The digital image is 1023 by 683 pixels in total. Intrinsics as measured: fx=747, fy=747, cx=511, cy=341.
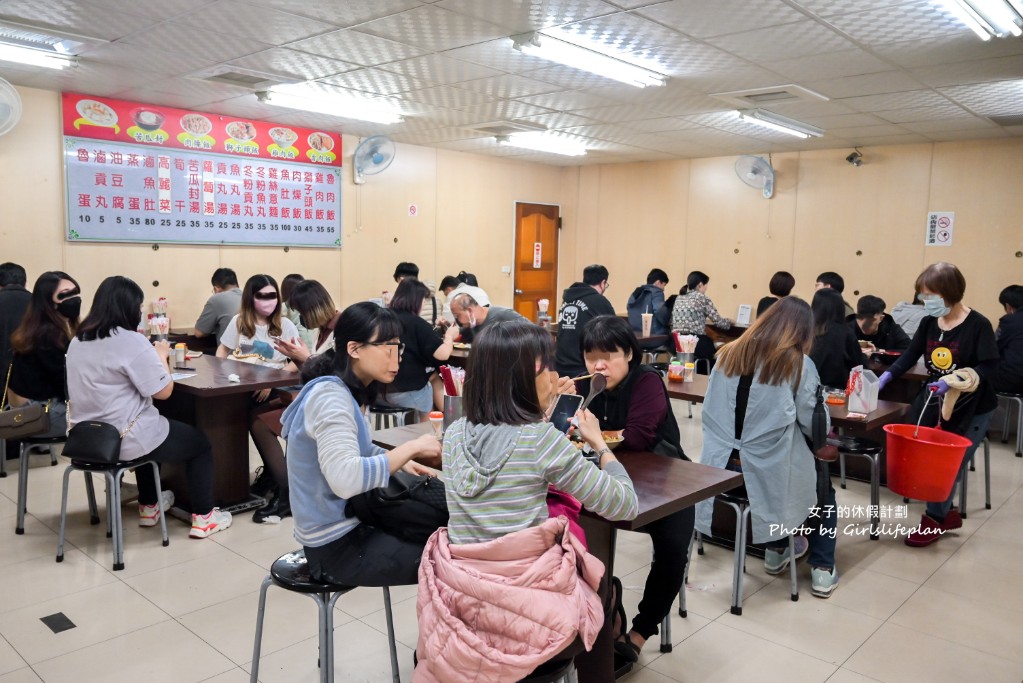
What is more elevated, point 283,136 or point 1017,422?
point 283,136

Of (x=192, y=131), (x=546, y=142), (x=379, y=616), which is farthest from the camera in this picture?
(x=546, y=142)

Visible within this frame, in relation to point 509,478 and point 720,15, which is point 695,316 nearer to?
point 720,15

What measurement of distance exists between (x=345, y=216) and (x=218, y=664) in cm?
580

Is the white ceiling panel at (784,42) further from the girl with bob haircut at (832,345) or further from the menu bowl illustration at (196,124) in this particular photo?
the menu bowl illustration at (196,124)

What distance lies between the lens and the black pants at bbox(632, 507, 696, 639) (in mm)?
2590

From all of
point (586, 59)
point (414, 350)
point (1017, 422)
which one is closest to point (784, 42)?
point (586, 59)

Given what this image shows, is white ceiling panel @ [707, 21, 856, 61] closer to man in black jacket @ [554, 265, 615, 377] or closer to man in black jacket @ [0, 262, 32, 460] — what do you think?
man in black jacket @ [554, 265, 615, 377]

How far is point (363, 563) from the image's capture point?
2082mm

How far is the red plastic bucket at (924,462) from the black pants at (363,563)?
96.3 inches

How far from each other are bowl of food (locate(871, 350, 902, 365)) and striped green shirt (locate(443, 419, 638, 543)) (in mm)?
4408

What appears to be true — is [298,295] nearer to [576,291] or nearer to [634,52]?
[576,291]

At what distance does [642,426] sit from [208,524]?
2.35 metres

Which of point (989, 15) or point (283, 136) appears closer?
point (989, 15)

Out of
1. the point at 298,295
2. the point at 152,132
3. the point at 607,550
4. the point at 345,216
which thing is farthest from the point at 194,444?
the point at 345,216
